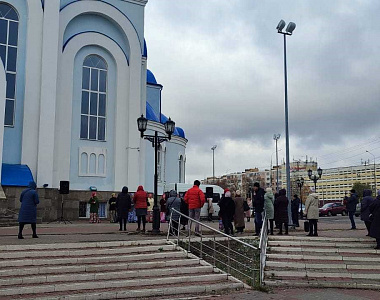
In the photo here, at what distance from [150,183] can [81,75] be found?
9.39m

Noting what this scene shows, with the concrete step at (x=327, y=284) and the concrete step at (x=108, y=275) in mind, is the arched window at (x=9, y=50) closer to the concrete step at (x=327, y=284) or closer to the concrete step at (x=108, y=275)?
the concrete step at (x=108, y=275)

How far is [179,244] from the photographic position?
12.8 metres

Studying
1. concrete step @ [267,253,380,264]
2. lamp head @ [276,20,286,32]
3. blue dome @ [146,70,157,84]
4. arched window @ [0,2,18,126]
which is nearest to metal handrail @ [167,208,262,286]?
concrete step @ [267,253,380,264]

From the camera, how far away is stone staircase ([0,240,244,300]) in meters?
8.93

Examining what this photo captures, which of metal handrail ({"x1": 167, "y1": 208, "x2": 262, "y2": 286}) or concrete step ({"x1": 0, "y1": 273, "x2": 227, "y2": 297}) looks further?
metal handrail ({"x1": 167, "y1": 208, "x2": 262, "y2": 286})

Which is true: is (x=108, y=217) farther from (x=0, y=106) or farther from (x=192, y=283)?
(x=192, y=283)

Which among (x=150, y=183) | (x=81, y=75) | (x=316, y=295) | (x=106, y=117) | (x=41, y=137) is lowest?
(x=316, y=295)

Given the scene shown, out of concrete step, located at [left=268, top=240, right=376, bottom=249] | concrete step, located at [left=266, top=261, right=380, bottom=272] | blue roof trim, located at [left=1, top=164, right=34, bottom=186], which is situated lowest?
concrete step, located at [left=266, top=261, right=380, bottom=272]

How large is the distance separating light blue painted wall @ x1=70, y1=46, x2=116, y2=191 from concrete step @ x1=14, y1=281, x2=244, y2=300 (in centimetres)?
1947

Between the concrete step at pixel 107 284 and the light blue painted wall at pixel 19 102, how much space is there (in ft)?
59.1

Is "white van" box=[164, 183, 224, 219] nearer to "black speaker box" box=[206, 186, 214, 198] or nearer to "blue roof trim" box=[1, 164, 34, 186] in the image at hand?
"black speaker box" box=[206, 186, 214, 198]

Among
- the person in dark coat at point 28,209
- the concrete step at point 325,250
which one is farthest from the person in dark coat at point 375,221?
the person in dark coat at point 28,209

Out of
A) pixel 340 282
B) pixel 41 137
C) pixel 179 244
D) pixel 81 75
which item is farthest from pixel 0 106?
pixel 340 282

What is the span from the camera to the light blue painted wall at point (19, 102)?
83.5ft
